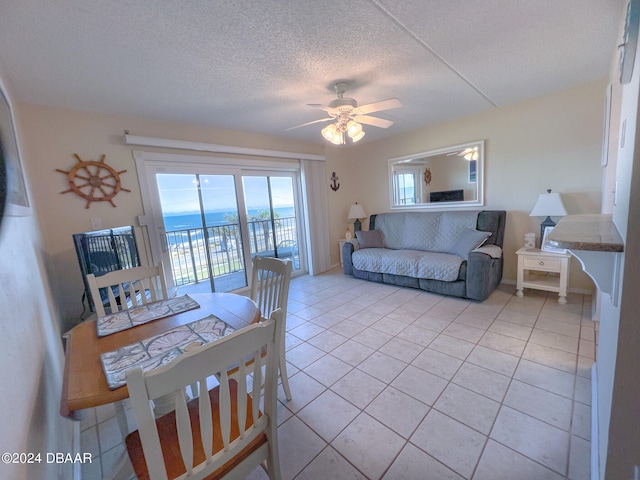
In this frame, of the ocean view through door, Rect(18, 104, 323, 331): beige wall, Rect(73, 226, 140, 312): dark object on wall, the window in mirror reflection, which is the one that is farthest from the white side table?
Rect(18, 104, 323, 331): beige wall

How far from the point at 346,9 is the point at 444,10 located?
1.77 feet

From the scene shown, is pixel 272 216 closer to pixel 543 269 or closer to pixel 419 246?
pixel 419 246

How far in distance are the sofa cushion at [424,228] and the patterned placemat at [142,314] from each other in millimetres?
3169

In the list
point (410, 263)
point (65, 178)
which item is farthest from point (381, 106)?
point (65, 178)

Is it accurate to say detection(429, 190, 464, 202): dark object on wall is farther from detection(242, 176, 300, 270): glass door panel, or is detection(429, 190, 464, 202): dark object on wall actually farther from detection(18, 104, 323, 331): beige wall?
detection(18, 104, 323, 331): beige wall

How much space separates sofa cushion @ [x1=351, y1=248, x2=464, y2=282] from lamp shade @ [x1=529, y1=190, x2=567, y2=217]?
92 centimetres

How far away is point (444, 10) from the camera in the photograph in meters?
1.41

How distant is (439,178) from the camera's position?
3826mm

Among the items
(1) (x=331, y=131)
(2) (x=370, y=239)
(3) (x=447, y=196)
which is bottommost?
(2) (x=370, y=239)

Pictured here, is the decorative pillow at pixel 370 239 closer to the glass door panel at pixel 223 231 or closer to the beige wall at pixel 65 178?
the glass door panel at pixel 223 231

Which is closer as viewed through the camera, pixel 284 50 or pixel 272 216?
pixel 284 50

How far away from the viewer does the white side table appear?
2.66 metres

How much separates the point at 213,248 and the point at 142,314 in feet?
6.78

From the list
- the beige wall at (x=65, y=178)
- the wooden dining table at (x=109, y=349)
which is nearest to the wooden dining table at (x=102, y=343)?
the wooden dining table at (x=109, y=349)
